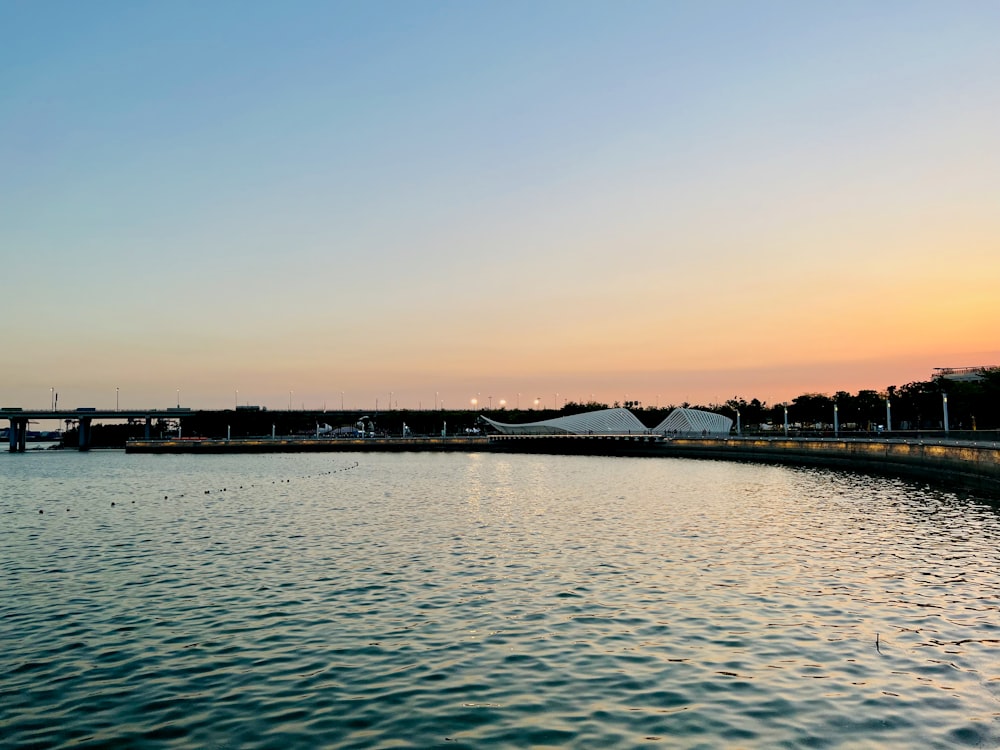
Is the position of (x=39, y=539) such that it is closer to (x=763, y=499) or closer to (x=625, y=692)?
(x=625, y=692)

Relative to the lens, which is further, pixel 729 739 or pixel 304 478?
pixel 304 478

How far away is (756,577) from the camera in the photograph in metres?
22.5

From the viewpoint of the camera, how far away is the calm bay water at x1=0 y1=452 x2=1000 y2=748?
11398 mm

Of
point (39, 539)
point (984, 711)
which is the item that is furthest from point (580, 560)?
point (39, 539)

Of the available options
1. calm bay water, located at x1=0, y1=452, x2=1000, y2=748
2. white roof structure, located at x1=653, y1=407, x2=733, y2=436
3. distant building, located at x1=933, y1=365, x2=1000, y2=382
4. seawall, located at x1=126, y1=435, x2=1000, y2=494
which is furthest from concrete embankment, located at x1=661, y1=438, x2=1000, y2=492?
distant building, located at x1=933, y1=365, x2=1000, y2=382

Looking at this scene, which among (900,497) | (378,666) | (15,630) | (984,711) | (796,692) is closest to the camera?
(984,711)

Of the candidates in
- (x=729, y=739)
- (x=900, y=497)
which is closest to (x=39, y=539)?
(x=729, y=739)

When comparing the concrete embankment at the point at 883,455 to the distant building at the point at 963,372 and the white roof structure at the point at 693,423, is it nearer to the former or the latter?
the white roof structure at the point at 693,423

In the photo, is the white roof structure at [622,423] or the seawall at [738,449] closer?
the seawall at [738,449]

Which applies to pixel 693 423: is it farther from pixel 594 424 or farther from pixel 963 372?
pixel 963 372

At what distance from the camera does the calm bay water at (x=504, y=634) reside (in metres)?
11.4

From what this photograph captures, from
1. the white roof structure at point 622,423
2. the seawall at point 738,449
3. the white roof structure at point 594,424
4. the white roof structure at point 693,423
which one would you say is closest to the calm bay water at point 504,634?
the seawall at point 738,449

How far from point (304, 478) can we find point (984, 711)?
6985cm

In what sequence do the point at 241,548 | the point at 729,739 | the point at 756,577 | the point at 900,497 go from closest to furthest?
the point at 729,739 → the point at 756,577 → the point at 241,548 → the point at 900,497
